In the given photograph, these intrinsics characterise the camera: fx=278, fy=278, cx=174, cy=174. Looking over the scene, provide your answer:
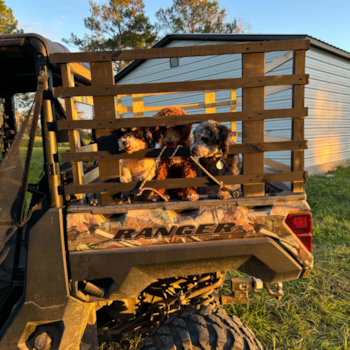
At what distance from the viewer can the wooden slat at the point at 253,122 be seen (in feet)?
6.14

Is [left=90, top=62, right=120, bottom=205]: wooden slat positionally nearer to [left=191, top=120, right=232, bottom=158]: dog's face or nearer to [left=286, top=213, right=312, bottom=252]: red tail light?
[left=191, top=120, right=232, bottom=158]: dog's face

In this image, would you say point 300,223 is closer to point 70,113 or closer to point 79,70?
point 70,113

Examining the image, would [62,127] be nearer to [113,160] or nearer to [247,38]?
[113,160]

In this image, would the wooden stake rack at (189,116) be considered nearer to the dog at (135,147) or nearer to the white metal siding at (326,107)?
the dog at (135,147)

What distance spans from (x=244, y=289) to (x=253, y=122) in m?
1.38

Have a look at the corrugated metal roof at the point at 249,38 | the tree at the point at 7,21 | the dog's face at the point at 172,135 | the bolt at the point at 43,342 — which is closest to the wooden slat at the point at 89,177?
the dog's face at the point at 172,135

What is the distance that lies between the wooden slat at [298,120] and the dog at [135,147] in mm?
1033

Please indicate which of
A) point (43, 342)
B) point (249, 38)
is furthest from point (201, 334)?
point (249, 38)

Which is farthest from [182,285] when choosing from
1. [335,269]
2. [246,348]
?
[335,269]

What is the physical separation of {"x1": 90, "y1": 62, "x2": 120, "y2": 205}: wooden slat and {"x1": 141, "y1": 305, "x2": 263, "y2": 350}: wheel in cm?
100

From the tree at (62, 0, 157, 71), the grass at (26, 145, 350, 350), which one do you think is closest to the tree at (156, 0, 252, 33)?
the tree at (62, 0, 157, 71)

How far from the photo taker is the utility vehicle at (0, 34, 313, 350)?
1.81 metres

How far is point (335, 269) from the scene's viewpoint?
4262mm

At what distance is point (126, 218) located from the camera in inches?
72.5
